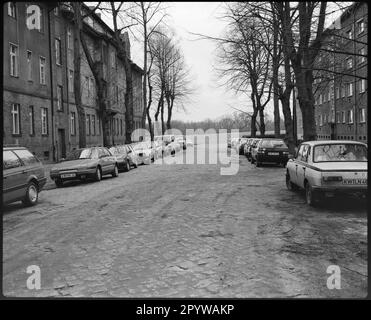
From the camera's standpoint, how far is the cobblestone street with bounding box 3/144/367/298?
4.23 metres

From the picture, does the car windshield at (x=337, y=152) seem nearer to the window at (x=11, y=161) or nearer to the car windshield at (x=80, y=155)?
the window at (x=11, y=161)

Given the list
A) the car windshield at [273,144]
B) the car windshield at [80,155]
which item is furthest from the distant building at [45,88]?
the car windshield at [273,144]

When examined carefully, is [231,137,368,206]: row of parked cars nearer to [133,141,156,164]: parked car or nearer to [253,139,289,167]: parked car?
[253,139,289,167]: parked car

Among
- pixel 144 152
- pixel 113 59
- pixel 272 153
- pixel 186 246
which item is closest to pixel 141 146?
pixel 144 152

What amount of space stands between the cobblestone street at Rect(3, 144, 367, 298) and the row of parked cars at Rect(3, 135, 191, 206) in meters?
0.55

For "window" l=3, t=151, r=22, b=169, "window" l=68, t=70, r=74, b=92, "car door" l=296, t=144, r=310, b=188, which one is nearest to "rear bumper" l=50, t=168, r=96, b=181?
"window" l=3, t=151, r=22, b=169

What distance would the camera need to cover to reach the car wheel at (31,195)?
10.5 meters

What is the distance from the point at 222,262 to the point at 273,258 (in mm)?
706

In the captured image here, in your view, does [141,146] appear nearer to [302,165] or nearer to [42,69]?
[42,69]

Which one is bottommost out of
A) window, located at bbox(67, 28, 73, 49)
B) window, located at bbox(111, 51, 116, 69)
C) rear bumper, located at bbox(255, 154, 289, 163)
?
rear bumper, located at bbox(255, 154, 289, 163)

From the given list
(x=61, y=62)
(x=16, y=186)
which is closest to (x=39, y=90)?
(x=61, y=62)

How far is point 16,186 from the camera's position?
9.81 m

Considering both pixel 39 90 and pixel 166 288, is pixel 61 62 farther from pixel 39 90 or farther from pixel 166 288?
pixel 166 288

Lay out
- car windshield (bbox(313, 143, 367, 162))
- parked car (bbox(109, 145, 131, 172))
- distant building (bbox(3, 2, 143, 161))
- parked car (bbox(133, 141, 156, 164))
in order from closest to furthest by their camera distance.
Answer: car windshield (bbox(313, 143, 367, 162)), parked car (bbox(109, 145, 131, 172)), distant building (bbox(3, 2, 143, 161)), parked car (bbox(133, 141, 156, 164))
